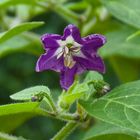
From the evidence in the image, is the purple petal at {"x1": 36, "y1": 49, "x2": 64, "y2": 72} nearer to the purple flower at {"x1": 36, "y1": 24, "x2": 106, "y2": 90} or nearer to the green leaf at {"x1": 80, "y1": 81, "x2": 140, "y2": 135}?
the purple flower at {"x1": 36, "y1": 24, "x2": 106, "y2": 90}

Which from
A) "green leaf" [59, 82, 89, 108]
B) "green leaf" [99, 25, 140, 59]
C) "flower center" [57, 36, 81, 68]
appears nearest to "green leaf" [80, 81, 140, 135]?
"green leaf" [59, 82, 89, 108]

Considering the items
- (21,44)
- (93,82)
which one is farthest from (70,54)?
(21,44)

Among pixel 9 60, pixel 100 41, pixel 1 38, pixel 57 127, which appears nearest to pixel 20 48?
pixel 1 38

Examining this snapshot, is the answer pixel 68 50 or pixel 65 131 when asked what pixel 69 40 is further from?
pixel 65 131

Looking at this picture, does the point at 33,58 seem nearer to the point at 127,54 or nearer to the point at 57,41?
the point at 127,54

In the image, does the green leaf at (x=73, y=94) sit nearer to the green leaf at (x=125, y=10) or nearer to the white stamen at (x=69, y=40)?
the white stamen at (x=69, y=40)

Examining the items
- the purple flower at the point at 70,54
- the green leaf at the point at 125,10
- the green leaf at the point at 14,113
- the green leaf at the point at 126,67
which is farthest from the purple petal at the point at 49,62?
the green leaf at the point at 126,67
